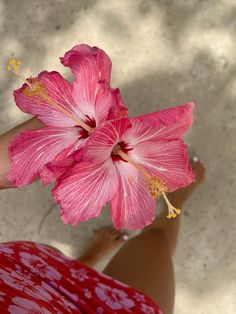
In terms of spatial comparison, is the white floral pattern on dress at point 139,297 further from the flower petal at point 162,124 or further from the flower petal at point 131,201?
the flower petal at point 162,124

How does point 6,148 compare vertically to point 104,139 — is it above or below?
below

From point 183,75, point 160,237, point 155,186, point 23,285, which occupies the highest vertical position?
point 183,75

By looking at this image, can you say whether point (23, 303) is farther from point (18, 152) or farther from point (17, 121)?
point (17, 121)

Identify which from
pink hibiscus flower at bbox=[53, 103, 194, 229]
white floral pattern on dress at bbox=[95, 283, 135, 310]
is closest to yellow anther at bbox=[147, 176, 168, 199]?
pink hibiscus flower at bbox=[53, 103, 194, 229]

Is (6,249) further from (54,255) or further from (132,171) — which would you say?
(132,171)

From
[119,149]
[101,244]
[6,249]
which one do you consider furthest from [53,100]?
[101,244]

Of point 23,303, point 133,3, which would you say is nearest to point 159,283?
point 23,303

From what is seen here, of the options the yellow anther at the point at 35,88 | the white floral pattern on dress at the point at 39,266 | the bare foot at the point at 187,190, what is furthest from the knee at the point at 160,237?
the yellow anther at the point at 35,88
